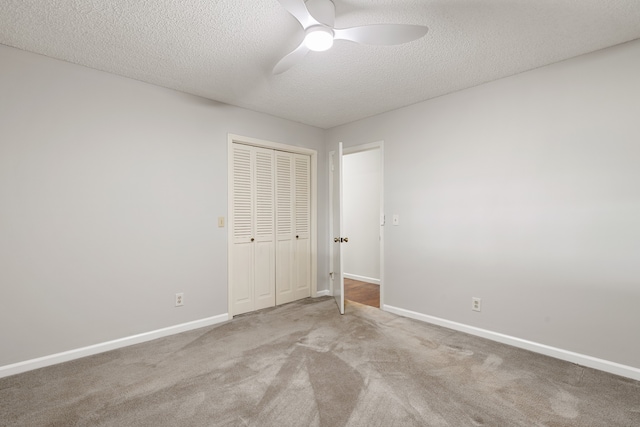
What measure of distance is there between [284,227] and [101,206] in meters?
2.06

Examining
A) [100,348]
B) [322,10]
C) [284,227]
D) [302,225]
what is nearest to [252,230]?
[284,227]

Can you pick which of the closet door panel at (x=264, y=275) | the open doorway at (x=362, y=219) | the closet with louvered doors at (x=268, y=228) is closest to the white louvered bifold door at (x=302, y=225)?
the closet with louvered doors at (x=268, y=228)

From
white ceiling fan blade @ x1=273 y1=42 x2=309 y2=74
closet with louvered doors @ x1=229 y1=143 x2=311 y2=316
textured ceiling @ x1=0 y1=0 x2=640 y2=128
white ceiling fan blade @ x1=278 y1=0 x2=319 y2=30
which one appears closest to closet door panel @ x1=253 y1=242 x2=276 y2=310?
closet with louvered doors @ x1=229 y1=143 x2=311 y2=316

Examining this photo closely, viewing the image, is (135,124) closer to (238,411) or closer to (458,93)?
(238,411)

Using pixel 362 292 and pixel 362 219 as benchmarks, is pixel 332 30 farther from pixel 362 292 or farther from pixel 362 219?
pixel 362 219

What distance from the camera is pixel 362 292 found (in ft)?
15.3

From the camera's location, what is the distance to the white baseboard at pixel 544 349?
85.1 inches

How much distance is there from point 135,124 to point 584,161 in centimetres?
391

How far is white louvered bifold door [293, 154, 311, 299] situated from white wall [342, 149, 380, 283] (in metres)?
1.20

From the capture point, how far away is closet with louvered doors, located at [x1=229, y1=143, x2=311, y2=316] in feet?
11.7

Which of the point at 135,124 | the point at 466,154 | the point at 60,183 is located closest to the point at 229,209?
the point at 135,124

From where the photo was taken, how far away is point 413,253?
3.43m

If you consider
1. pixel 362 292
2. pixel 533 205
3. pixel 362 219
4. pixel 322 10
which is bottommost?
pixel 362 292

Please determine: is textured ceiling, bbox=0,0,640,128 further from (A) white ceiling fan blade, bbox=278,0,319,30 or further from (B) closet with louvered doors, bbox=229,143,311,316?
(B) closet with louvered doors, bbox=229,143,311,316
